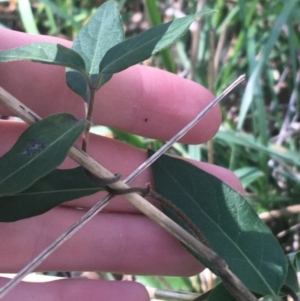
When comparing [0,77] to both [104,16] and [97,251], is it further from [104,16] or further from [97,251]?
[97,251]

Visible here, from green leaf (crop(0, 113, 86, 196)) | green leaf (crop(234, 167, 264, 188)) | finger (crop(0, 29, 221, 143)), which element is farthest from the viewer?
green leaf (crop(234, 167, 264, 188))

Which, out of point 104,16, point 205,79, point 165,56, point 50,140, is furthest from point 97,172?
point 205,79

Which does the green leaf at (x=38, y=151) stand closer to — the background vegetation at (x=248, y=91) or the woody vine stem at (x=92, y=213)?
the woody vine stem at (x=92, y=213)

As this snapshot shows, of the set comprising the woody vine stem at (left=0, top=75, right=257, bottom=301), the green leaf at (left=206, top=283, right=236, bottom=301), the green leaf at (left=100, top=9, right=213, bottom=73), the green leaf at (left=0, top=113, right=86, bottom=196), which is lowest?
the green leaf at (left=206, top=283, right=236, bottom=301)

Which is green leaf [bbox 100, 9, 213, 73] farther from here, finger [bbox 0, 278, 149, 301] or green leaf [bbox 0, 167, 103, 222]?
finger [bbox 0, 278, 149, 301]

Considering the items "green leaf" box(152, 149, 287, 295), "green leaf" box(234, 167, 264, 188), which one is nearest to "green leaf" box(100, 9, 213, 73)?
"green leaf" box(152, 149, 287, 295)

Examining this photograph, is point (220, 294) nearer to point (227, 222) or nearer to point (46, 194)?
point (227, 222)

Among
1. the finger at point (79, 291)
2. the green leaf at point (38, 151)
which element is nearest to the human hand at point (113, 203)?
the finger at point (79, 291)
